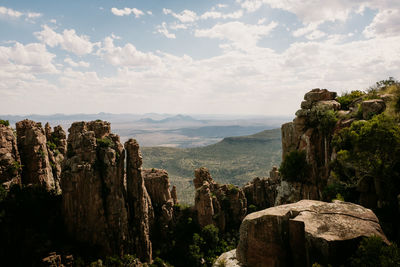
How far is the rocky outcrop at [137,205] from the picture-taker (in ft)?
178

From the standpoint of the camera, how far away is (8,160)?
1690 inches

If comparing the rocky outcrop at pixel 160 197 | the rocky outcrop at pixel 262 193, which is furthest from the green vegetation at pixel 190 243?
the rocky outcrop at pixel 262 193

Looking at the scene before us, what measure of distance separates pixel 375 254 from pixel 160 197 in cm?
6177

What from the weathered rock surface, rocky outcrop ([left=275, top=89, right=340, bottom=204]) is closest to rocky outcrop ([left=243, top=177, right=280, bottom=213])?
rocky outcrop ([left=275, top=89, right=340, bottom=204])

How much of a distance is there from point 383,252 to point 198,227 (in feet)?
203

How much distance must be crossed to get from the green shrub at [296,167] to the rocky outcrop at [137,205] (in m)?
39.4

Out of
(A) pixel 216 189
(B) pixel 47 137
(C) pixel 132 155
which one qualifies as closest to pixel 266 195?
(A) pixel 216 189

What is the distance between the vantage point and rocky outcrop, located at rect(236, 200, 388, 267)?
33.9 ft

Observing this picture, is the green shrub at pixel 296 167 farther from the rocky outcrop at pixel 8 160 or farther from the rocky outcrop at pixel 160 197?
the rocky outcrop at pixel 8 160

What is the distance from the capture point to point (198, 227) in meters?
66.5

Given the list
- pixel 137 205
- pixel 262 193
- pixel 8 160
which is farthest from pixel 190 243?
pixel 8 160

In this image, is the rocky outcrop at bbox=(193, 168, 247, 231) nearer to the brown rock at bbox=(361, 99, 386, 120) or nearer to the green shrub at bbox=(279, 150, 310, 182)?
the green shrub at bbox=(279, 150, 310, 182)

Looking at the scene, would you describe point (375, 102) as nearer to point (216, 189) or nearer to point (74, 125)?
point (74, 125)

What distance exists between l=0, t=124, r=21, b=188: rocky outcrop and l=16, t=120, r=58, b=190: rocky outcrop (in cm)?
196
